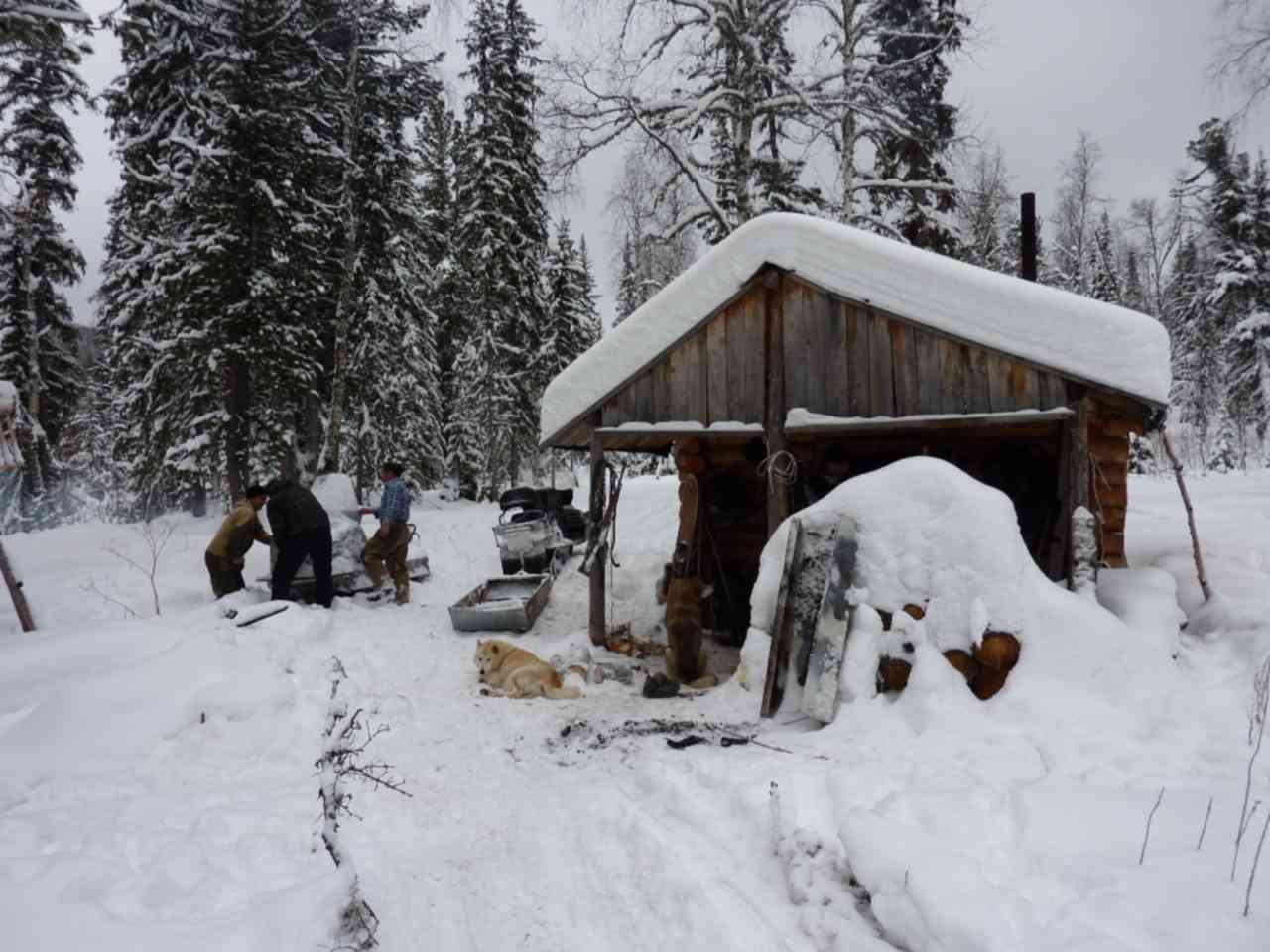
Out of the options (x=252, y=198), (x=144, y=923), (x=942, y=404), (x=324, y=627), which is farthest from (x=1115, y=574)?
(x=252, y=198)

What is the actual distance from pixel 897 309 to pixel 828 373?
857mm

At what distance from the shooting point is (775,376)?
6.81 metres

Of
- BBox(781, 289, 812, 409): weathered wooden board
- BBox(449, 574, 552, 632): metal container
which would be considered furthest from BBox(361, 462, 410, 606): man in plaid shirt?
BBox(781, 289, 812, 409): weathered wooden board

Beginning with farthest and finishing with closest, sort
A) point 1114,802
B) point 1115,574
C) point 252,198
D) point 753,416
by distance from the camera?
point 252,198
point 753,416
point 1115,574
point 1114,802

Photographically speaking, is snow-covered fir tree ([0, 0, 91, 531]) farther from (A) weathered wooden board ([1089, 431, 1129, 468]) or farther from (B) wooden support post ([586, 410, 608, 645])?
(A) weathered wooden board ([1089, 431, 1129, 468])

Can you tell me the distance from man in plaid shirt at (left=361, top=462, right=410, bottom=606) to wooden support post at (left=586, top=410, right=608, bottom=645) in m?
Result: 3.14

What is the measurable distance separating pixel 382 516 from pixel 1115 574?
27.7 ft

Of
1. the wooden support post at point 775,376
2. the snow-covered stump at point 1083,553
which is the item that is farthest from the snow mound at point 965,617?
the wooden support post at point 775,376

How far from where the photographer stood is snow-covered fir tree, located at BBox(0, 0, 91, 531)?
1656cm

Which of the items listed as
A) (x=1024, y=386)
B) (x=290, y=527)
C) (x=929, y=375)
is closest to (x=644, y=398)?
(x=929, y=375)

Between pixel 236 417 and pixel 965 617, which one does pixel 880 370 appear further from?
pixel 236 417

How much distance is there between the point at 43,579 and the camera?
10508 mm

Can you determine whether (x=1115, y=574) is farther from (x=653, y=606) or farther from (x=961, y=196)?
(x=961, y=196)

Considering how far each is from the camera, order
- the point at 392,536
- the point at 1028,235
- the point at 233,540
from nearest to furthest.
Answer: the point at 233,540 < the point at 392,536 < the point at 1028,235
